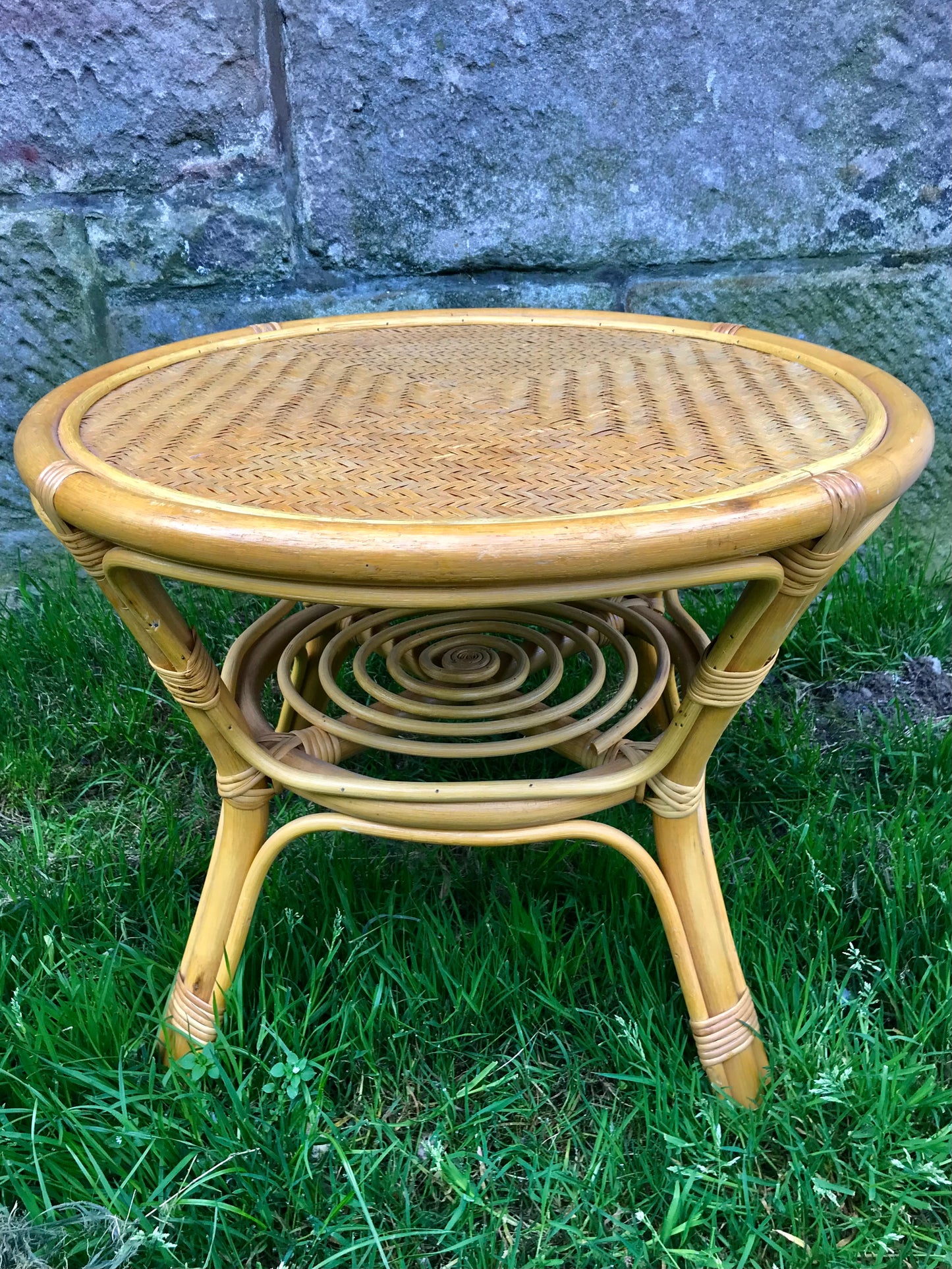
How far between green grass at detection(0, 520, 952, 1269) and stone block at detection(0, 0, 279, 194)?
1.20m

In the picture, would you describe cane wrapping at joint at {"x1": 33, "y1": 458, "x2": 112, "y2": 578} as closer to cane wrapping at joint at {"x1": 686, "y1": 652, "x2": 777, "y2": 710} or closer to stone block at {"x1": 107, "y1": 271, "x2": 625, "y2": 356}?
cane wrapping at joint at {"x1": 686, "y1": 652, "x2": 777, "y2": 710}

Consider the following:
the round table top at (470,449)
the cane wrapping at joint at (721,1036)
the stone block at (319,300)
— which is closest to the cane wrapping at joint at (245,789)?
the round table top at (470,449)

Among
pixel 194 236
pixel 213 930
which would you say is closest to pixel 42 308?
pixel 194 236

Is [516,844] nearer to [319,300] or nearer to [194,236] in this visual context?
[319,300]

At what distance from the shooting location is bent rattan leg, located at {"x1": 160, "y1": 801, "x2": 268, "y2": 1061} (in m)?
1.21

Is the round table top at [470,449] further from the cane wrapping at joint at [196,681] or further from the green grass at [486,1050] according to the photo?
the green grass at [486,1050]

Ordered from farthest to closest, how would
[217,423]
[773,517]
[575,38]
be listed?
[575,38] → [217,423] → [773,517]

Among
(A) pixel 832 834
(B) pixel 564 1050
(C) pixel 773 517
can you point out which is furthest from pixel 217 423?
(A) pixel 832 834

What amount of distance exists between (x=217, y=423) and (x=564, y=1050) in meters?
0.90

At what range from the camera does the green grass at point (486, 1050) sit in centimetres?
106

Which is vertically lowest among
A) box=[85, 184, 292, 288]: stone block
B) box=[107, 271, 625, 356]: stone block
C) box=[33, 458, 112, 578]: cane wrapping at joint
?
box=[107, 271, 625, 356]: stone block

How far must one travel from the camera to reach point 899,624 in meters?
2.04

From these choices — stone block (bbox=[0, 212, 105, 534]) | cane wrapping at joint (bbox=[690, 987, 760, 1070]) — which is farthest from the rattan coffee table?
stone block (bbox=[0, 212, 105, 534])

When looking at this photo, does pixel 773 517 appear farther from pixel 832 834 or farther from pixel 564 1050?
pixel 832 834
